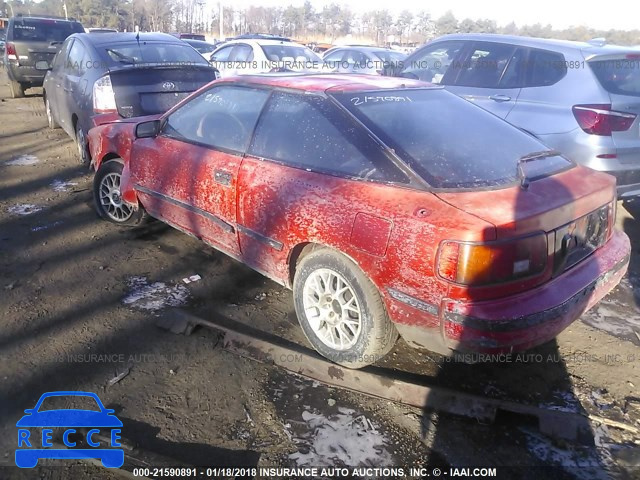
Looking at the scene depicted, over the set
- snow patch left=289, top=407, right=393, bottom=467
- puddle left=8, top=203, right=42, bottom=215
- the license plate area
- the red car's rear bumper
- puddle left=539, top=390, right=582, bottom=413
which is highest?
the license plate area

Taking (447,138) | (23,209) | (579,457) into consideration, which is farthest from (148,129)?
(579,457)

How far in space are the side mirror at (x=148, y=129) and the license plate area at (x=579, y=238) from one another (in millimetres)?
3107

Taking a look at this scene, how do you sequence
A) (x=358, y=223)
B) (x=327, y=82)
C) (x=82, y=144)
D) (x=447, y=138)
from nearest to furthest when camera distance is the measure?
(x=358, y=223), (x=447, y=138), (x=327, y=82), (x=82, y=144)

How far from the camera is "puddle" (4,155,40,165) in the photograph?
275 inches

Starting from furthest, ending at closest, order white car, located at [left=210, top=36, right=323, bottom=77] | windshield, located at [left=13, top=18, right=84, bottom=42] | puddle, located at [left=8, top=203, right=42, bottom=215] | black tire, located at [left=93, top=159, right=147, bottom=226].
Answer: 1. windshield, located at [left=13, top=18, right=84, bottom=42]
2. white car, located at [left=210, top=36, right=323, bottom=77]
3. puddle, located at [left=8, top=203, right=42, bottom=215]
4. black tire, located at [left=93, top=159, right=147, bottom=226]

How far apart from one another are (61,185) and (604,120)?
582cm

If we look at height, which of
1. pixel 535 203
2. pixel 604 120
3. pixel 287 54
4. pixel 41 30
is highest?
pixel 41 30

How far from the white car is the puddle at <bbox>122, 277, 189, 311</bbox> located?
25.3 ft

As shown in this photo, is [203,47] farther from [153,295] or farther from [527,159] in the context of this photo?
[527,159]

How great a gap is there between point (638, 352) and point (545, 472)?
1.42 metres

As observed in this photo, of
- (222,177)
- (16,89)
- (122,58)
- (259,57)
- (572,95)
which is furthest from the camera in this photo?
(16,89)

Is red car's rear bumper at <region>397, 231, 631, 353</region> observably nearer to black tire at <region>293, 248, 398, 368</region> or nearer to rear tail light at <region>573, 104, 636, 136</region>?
black tire at <region>293, 248, 398, 368</region>

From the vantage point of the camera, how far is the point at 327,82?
3.31m

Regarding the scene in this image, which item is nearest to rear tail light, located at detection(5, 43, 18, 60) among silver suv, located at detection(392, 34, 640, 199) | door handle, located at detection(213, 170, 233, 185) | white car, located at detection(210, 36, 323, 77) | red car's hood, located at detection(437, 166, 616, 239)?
white car, located at detection(210, 36, 323, 77)
